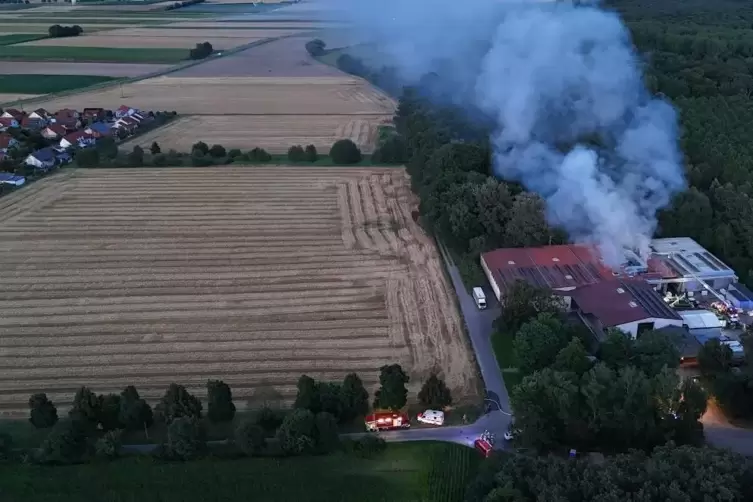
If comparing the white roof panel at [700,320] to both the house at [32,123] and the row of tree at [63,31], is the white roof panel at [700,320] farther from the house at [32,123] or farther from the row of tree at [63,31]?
the row of tree at [63,31]

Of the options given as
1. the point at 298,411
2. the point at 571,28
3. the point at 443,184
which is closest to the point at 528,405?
the point at 298,411

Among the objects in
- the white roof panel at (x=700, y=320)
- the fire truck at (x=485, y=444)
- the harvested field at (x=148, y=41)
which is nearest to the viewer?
the fire truck at (x=485, y=444)

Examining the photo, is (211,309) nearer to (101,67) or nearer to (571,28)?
(571,28)

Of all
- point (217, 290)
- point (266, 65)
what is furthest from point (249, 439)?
point (266, 65)

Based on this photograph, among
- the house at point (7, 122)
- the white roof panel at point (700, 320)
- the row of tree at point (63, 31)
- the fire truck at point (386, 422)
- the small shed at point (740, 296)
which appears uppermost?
the row of tree at point (63, 31)

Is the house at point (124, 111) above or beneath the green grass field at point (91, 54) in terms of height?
beneath

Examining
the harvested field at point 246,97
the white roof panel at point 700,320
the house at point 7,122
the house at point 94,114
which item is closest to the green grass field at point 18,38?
the harvested field at point 246,97
